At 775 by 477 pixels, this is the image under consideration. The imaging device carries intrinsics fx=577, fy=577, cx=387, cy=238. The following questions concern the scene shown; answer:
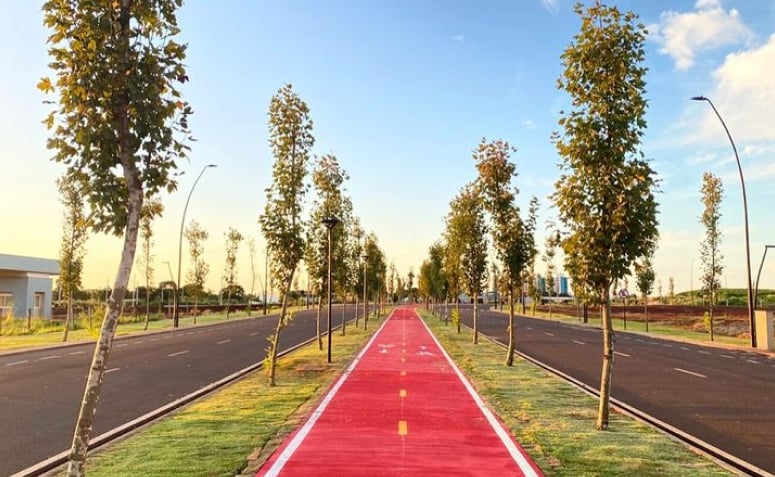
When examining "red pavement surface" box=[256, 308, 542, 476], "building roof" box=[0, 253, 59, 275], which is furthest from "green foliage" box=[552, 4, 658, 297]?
"building roof" box=[0, 253, 59, 275]

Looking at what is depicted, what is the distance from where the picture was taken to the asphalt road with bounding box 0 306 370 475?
9.59 m

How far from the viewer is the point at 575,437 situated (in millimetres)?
9000

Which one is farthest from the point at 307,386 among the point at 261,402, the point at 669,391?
the point at 669,391

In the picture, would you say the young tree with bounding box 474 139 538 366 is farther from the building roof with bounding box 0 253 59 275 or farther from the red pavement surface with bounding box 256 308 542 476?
the building roof with bounding box 0 253 59 275

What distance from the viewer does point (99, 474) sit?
7.01m

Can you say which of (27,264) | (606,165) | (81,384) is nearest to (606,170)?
(606,165)

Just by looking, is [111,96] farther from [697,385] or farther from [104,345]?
[697,385]

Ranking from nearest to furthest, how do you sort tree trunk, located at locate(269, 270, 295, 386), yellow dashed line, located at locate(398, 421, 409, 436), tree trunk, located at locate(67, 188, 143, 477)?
tree trunk, located at locate(67, 188, 143, 477) < yellow dashed line, located at locate(398, 421, 409, 436) < tree trunk, located at locate(269, 270, 295, 386)

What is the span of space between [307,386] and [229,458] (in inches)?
257

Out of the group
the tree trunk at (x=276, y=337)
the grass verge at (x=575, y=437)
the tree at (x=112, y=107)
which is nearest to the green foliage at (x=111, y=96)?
the tree at (x=112, y=107)

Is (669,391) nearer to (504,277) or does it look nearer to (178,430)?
(504,277)

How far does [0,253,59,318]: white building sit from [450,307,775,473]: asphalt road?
49556 millimetres

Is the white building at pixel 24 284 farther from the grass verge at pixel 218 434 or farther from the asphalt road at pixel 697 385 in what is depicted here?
the grass verge at pixel 218 434

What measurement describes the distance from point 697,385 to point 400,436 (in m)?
10.8
